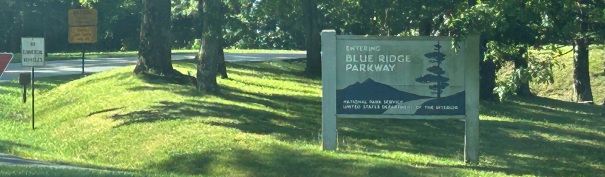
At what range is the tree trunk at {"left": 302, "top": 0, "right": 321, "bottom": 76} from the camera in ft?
120

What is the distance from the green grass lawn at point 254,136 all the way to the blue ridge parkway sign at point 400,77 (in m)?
0.89

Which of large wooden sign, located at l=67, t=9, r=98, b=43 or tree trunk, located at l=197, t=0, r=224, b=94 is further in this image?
large wooden sign, located at l=67, t=9, r=98, b=43

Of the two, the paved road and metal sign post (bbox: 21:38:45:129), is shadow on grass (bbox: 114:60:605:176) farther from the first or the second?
the paved road

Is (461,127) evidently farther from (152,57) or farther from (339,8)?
(152,57)

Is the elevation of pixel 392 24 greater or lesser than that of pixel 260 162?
greater

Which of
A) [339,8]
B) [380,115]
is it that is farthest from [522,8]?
[339,8]

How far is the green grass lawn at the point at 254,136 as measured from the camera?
55.2ft

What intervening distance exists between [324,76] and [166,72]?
12.5 meters

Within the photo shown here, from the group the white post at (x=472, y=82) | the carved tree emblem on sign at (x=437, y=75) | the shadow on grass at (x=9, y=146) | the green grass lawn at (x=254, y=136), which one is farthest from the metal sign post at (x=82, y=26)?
the white post at (x=472, y=82)

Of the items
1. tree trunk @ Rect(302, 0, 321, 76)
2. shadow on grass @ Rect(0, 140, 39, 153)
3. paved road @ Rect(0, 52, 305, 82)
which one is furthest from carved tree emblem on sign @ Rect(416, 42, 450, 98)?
paved road @ Rect(0, 52, 305, 82)

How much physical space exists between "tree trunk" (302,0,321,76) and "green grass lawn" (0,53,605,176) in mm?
4996

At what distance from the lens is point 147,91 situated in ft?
85.1

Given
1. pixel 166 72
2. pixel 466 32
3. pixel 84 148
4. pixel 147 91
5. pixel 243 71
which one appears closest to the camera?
pixel 466 32

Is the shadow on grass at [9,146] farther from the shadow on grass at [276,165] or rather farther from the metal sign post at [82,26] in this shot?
the metal sign post at [82,26]
